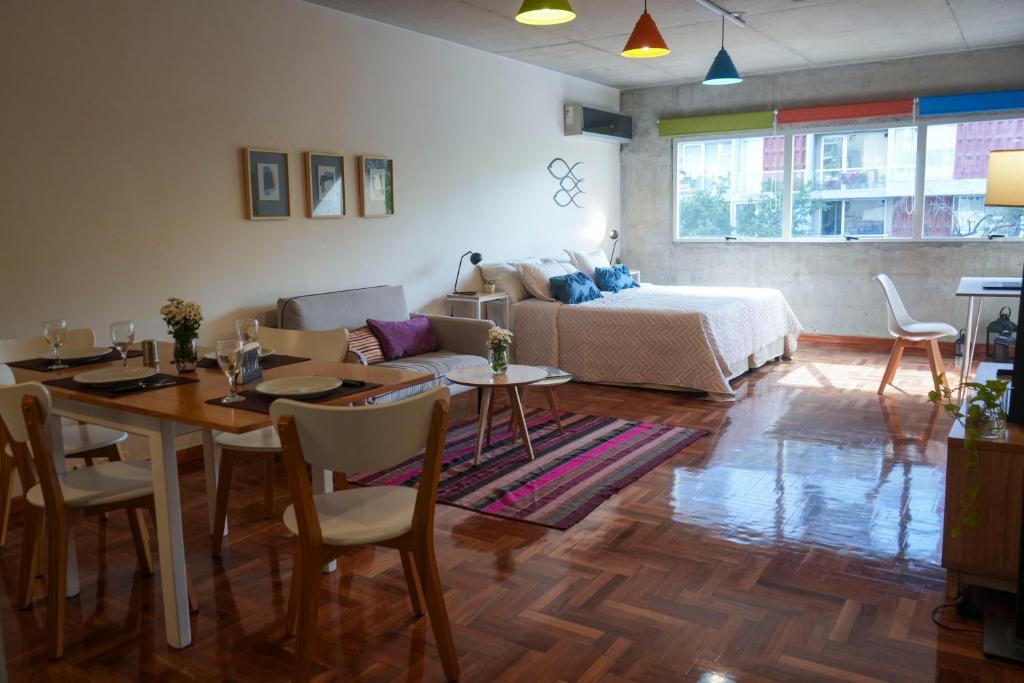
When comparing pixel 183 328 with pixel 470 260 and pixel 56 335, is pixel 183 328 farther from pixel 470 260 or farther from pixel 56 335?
pixel 470 260

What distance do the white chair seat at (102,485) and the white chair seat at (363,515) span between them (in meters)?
0.58

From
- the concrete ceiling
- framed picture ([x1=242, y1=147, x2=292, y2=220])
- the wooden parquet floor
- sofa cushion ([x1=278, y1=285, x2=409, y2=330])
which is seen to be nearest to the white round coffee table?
the wooden parquet floor

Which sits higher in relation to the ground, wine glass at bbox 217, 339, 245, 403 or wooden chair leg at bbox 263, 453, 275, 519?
wine glass at bbox 217, 339, 245, 403

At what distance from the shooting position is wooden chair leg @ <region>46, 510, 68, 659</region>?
246cm

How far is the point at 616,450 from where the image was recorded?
4469 millimetres

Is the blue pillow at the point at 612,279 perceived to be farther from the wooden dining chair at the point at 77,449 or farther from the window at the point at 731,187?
the wooden dining chair at the point at 77,449

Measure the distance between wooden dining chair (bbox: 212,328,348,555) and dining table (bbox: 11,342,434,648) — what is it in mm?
316

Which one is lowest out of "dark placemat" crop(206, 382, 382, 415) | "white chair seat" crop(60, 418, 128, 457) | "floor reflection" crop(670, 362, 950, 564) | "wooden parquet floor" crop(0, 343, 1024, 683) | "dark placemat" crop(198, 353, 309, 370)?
"wooden parquet floor" crop(0, 343, 1024, 683)

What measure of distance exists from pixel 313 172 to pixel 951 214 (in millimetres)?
5581

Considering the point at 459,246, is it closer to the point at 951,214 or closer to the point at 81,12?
the point at 81,12

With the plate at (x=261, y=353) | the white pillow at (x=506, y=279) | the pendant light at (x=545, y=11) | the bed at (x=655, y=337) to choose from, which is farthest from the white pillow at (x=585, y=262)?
the plate at (x=261, y=353)

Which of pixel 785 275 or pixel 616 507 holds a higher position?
pixel 785 275

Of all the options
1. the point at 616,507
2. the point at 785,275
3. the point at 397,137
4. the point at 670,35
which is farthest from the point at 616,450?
the point at 785,275

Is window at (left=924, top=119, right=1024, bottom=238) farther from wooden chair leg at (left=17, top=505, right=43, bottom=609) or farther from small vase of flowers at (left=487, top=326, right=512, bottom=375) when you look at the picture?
wooden chair leg at (left=17, top=505, right=43, bottom=609)
